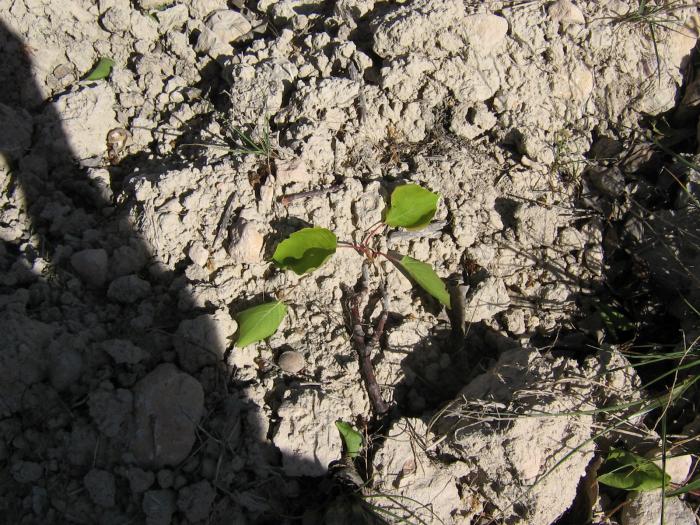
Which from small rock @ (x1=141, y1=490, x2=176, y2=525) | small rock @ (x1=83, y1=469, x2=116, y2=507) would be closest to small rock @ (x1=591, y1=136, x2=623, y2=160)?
small rock @ (x1=141, y1=490, x2=176, y2=525)

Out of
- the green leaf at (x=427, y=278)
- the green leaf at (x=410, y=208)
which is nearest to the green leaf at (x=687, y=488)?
the green leaf at (x=427, y=278)

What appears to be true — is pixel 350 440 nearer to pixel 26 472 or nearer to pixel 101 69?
pixel 26 472

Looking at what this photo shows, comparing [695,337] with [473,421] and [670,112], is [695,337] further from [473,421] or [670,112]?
[670,112]

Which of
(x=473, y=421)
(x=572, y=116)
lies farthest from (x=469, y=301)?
(x=572, y=116)

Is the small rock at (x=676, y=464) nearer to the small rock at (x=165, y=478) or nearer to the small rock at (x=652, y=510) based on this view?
the small rock at (x=652, y=510)

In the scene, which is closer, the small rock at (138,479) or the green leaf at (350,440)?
the small rock at (138,479)
